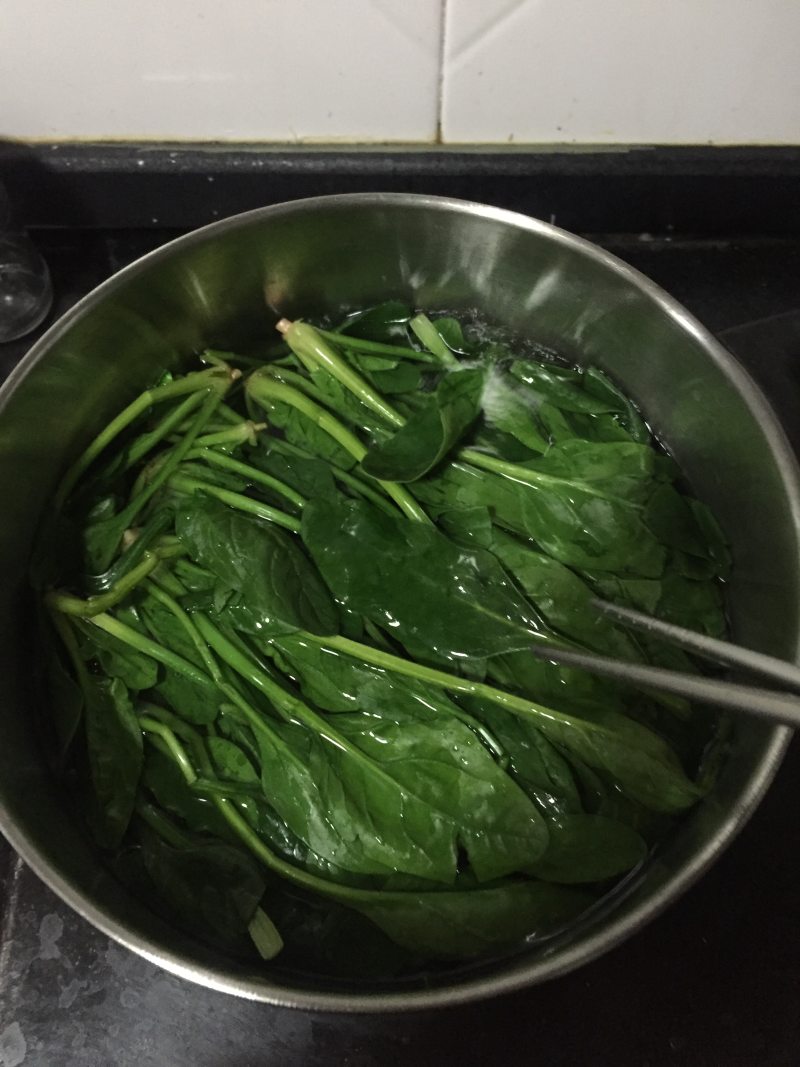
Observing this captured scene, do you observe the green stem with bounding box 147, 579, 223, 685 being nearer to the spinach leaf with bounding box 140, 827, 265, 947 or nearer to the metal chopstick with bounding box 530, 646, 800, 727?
the spinach leaf with bounding box 140, 827, 265, 947

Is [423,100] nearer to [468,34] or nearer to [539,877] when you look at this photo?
[468,34]

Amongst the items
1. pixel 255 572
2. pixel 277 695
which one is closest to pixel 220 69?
pixel 255 572

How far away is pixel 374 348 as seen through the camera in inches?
34.0

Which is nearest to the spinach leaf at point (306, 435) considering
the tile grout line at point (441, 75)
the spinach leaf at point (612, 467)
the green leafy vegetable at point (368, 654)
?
the green leafy vegetable at point (368, 654)

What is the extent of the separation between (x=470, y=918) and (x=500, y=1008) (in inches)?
4.7

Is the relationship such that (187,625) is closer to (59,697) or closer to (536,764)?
(59,697)

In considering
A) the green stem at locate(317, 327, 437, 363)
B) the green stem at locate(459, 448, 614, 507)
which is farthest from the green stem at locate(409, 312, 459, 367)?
the green stem at locate(459, 448, 614, 507)

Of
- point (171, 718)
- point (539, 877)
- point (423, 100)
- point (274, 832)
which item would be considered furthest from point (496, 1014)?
point (423, 100)

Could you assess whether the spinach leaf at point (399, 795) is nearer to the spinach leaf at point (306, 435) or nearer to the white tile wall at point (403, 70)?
the spinach leaf at point (306, 435)

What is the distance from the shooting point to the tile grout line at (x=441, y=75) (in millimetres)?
756

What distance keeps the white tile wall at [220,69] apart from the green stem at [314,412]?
262mm

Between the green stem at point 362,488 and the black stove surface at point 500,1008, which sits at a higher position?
the green stem at point 362,488

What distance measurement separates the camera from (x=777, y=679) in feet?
1.68

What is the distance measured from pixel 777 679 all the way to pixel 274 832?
43cm
